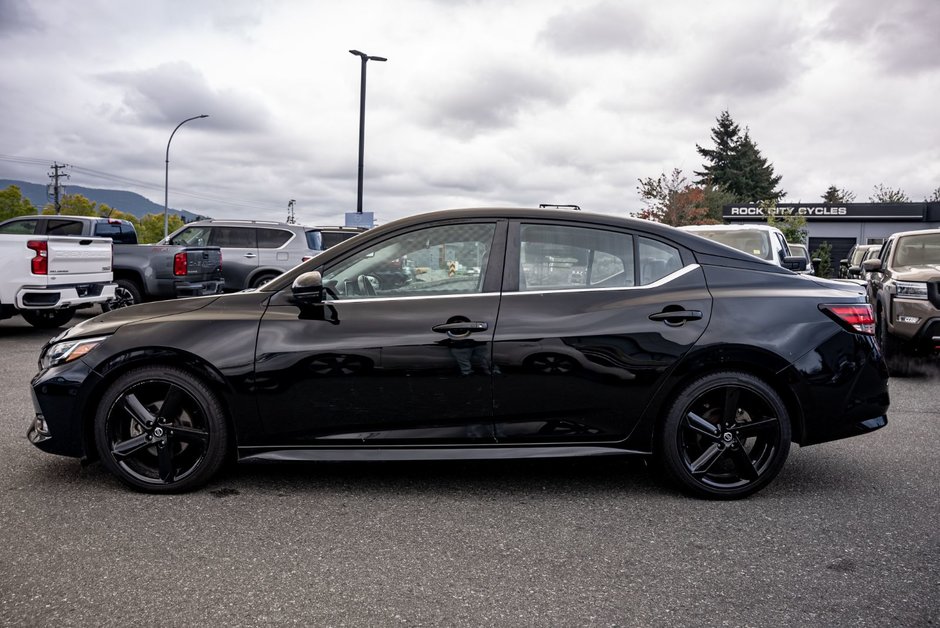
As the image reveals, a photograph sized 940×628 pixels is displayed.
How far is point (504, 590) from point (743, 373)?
189cm

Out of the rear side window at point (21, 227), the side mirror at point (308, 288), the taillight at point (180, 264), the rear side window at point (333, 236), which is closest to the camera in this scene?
the side mirror at point (308, 288)

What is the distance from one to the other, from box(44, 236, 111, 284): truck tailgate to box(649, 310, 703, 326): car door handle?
30.5 ft

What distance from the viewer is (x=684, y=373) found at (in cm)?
415

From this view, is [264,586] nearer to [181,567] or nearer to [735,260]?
[181,567]

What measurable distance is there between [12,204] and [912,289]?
8513 cm

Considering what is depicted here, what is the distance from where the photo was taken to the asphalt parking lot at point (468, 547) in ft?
9.56

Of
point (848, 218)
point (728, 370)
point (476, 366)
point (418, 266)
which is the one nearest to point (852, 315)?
point (728, 370)

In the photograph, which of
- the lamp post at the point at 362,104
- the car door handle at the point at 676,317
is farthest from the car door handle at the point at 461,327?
the lamp post at the point at 362,104

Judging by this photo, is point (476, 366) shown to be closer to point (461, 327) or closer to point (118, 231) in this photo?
point (461, 327)

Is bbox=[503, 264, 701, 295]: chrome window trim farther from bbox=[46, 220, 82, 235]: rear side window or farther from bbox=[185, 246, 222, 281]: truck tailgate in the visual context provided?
bbox=[46, 220, 82, 235]: rear side window

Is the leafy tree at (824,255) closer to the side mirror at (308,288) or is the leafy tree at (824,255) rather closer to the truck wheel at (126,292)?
the truck wheel at (126,292)

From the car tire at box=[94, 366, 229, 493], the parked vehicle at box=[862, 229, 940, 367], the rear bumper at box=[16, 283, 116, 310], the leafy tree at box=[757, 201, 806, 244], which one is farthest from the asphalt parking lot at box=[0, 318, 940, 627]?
the leafy tree at box=[757, 201, 806, 244]

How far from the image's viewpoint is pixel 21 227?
16703 millimetres

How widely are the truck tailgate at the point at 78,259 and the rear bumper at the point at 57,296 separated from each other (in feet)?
0.36
